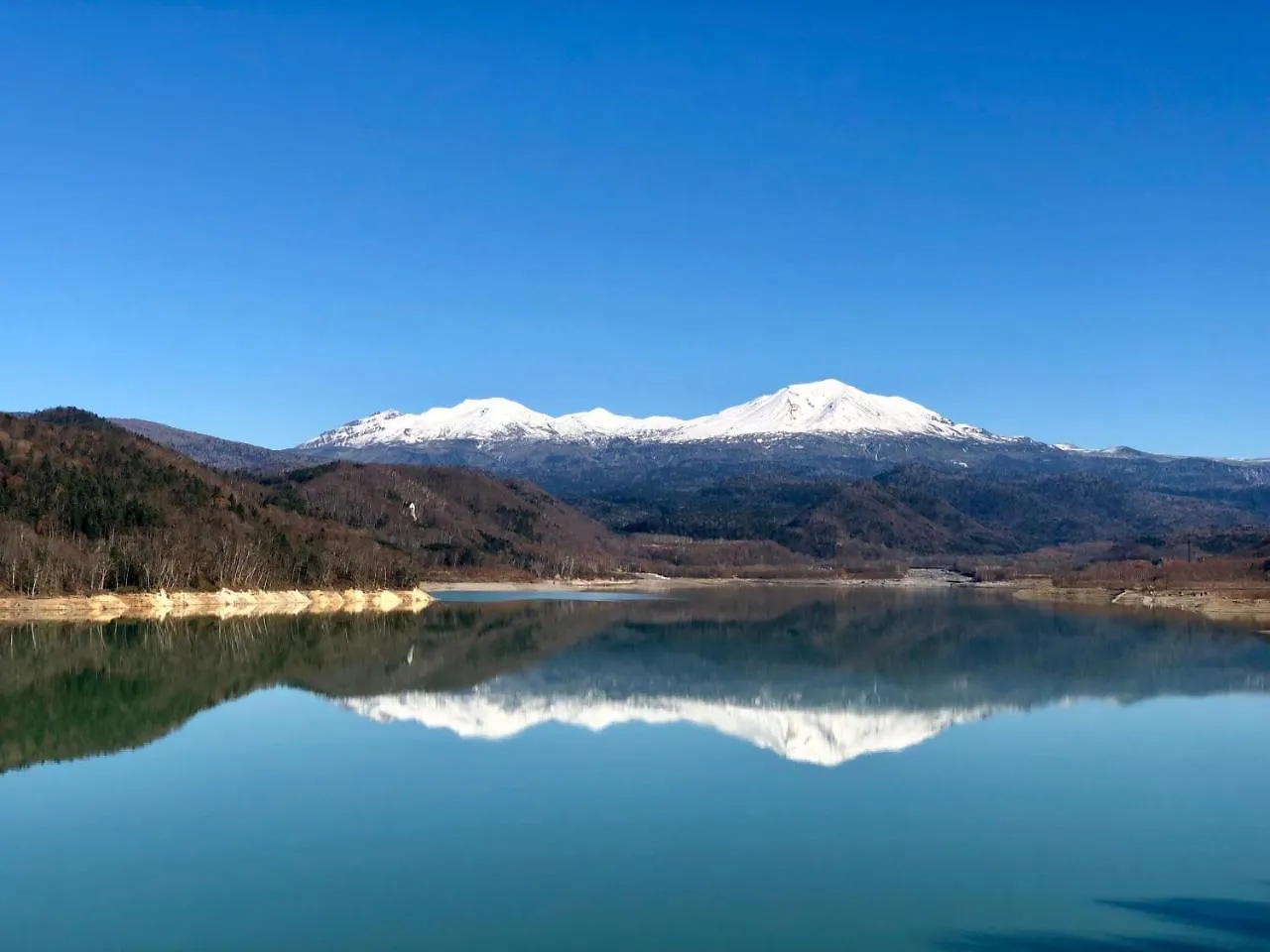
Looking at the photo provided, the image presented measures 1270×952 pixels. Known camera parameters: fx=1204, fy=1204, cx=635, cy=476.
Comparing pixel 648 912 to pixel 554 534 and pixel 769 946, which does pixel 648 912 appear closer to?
pixel 769 946

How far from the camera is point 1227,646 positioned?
64.0m

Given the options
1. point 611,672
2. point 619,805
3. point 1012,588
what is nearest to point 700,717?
point 611,672

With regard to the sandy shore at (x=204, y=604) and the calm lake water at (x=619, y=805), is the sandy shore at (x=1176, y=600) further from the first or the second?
the sandy shore at (x=204, y=604)

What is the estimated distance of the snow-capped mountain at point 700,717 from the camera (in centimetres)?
3150

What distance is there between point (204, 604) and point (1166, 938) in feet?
225

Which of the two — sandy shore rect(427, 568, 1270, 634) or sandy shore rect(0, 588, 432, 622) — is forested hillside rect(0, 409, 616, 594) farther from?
sandy shore rect(427, 568, 1270, 634)

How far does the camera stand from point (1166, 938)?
15.9 metres

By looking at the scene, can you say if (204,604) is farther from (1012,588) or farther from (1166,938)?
(1012,588)

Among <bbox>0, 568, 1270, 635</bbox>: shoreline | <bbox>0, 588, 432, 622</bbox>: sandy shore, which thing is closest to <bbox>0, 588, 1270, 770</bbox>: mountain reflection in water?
<bbox>0, 588, 432, 622</bbox>: sandy shore

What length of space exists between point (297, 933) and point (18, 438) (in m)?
89.0

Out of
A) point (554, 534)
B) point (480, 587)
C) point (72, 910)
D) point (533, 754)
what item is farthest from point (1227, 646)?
point (554, 534)

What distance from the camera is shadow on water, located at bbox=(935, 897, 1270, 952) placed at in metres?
15.4

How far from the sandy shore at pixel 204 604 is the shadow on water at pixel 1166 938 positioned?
59301 mm

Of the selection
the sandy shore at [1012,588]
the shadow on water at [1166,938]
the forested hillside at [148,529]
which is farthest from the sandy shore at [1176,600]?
Result: the shadow on water at [1166,938]
